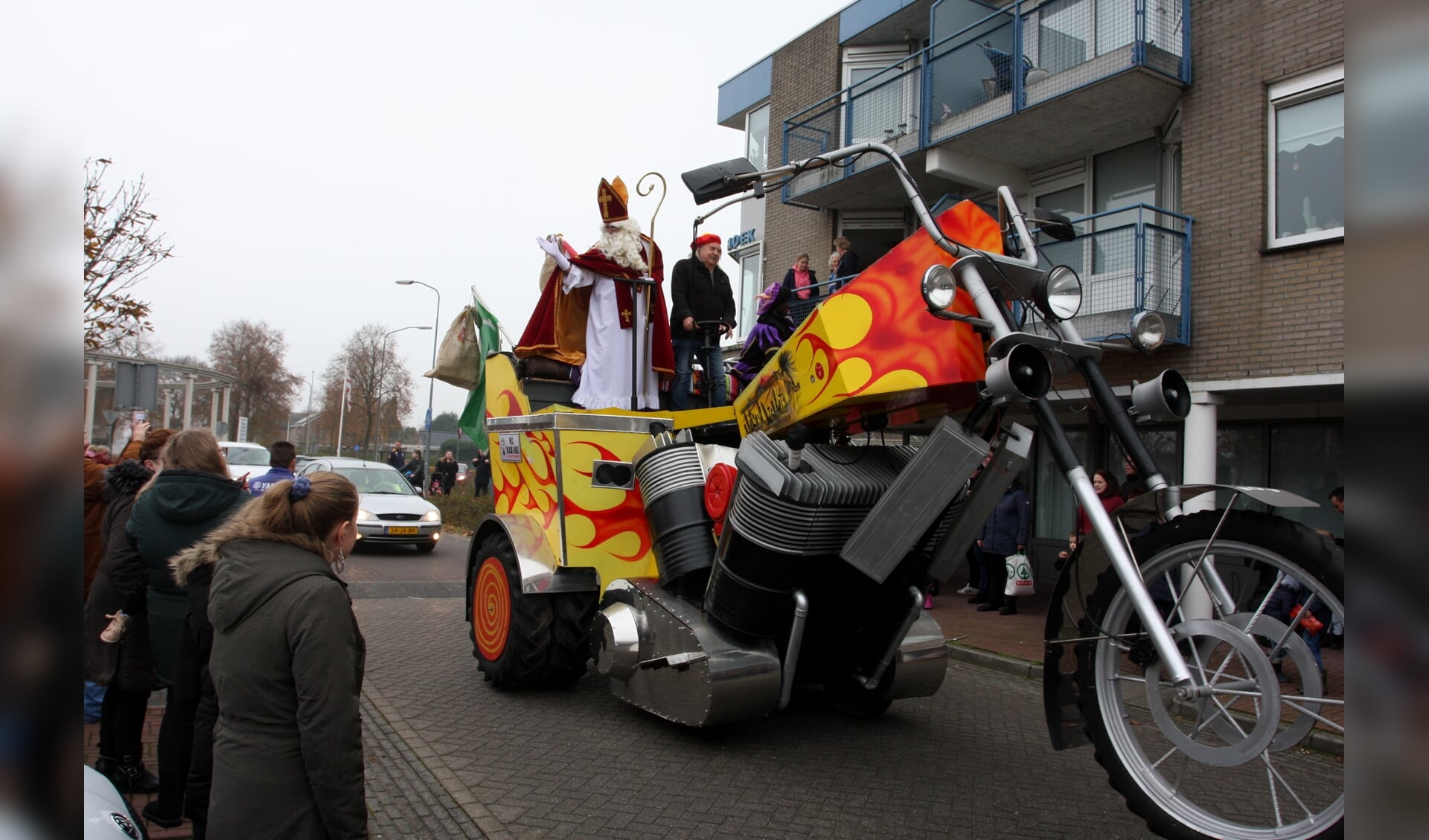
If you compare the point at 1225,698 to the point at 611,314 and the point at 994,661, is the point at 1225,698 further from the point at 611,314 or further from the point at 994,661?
the point at 994,661

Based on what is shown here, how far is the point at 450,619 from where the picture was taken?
9.92 m

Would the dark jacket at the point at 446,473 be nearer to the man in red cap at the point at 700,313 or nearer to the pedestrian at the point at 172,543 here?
the man in red cap at the point at 700,313

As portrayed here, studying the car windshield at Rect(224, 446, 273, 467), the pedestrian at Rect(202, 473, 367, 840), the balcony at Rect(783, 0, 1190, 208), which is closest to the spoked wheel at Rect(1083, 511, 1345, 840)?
the pedestrian at Rect(202, 473, 367, 840)

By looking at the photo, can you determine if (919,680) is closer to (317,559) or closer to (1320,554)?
(1320,554)

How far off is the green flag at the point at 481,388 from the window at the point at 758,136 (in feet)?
40.5

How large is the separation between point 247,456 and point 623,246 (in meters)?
15.0

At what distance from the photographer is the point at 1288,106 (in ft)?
31.7

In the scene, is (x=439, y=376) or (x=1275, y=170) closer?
(x=439, y=376)

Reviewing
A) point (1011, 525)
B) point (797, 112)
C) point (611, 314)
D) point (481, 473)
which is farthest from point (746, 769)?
point (481, 473)

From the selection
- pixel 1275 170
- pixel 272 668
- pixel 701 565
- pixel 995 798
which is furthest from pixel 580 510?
pixel 1275 170

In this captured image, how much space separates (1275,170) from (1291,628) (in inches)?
342

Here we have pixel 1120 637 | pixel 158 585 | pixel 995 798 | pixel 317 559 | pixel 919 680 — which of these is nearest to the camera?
pixel 317 559

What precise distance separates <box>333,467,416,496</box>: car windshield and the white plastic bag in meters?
11.1

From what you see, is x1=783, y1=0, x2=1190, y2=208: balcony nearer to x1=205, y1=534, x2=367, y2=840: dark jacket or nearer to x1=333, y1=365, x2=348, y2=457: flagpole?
x1=205, y1=534, x2=367, y2=840: dark jacket
